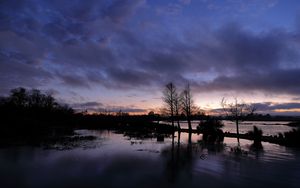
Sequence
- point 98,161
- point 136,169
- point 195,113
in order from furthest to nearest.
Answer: point 195,113
point 98,161
point 136,169

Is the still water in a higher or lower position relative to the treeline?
lower

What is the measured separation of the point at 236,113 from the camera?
131 feet

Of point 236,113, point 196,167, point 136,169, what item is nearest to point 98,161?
point 136,169

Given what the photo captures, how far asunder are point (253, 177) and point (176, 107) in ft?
132

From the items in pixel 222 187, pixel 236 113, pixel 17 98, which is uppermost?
pixel 17 98

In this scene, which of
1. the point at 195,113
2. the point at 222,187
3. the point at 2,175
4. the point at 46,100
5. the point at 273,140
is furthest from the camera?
the point at 46,100

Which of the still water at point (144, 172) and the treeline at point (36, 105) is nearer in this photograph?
the still water at point (144, 172)

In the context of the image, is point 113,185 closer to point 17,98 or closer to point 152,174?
point 152,174

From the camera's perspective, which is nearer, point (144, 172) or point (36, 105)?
point (144, 172)

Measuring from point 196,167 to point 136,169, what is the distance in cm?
361

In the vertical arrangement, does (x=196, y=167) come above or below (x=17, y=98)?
below

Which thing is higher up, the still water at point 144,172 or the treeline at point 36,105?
the treeline at point 36,105

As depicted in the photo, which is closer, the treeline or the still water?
the still water

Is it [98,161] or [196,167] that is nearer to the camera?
[196,167]
